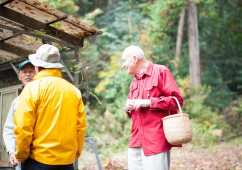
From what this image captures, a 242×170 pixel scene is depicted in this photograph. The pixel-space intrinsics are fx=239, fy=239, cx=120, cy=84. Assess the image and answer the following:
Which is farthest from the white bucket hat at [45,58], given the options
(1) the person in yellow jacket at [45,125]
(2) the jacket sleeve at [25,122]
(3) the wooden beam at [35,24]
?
(3) the wooden beam at [35,24]

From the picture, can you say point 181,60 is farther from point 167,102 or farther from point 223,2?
point 167,102

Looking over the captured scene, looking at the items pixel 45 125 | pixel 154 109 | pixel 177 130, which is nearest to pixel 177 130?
pixel 177 130

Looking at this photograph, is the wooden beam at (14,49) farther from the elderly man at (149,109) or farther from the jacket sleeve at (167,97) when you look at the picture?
the jacket sleeve at (167,97)

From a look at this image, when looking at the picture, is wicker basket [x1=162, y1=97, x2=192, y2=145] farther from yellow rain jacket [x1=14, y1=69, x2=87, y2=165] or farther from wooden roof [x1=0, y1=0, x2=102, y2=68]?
wooden roof [x1=0, y1=0, x2=102, y2=68]

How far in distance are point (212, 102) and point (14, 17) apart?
11.8m

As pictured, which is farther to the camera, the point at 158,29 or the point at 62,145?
the point at 158,29

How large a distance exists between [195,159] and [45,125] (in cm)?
557

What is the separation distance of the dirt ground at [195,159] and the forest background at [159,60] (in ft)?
2.06

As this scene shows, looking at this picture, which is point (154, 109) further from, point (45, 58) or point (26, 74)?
point (26, 74)

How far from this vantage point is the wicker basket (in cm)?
226

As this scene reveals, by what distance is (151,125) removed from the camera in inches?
97.2

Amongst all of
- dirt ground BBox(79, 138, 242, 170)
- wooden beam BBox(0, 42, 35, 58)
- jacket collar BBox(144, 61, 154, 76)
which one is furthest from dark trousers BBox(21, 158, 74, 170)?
wooden beam BBox(0, 42, 35, 58)

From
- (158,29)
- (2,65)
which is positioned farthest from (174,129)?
(158,29)

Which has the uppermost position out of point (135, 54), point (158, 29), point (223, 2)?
point (223, 2)
